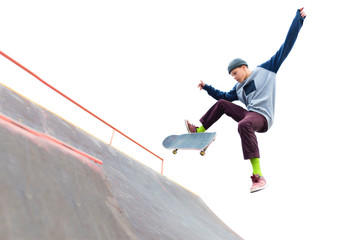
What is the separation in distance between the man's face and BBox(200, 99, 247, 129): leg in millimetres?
378

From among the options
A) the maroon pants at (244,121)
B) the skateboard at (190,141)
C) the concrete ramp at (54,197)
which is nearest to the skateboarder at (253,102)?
the maroon pants at (244,121)

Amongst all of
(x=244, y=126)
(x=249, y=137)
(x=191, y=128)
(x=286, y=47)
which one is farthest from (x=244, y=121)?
(x=286, y=47)

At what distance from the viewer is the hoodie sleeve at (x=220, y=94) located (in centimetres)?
423

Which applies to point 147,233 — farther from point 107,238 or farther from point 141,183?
point 141,183

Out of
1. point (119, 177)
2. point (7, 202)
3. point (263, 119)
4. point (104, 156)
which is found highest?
point (263, 119)

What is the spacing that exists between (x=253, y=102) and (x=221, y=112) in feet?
1.70

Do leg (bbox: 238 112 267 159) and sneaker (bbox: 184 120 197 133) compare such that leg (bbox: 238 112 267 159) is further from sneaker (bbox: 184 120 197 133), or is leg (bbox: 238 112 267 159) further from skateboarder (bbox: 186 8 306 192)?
sneaker (bbox: 184 120 197 133)

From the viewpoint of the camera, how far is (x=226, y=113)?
13.0 ft

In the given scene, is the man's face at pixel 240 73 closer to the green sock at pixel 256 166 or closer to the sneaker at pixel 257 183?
the green sock at pixel 256 166

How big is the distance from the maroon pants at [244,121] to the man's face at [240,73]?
379mm

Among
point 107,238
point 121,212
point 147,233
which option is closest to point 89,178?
point 121,212

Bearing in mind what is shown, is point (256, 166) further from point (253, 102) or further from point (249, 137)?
point (253, 102)

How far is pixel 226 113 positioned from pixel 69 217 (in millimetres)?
3049

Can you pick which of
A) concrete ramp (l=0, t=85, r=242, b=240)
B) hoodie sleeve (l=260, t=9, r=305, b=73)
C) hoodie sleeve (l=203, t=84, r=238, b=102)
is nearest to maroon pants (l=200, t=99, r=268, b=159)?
hoodie sleeve (l=203, t=84, r=238, b=102)
